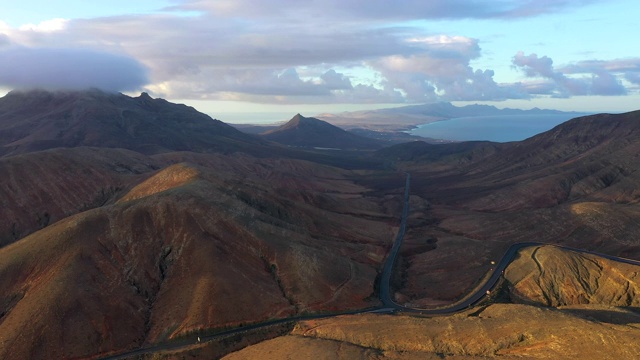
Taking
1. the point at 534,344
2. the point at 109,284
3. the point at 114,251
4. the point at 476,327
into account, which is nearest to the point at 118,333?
the point at 109,284

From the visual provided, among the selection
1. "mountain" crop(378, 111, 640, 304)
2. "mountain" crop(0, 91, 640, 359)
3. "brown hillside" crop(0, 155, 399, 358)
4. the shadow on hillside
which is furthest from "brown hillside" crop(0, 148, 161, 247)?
the shadow on hillside

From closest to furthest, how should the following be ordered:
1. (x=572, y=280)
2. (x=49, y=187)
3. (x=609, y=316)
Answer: (x=609, y=316) < (x=572, y=280) < (x=49, y=187)

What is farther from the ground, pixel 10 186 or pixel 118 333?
pixel 10 186

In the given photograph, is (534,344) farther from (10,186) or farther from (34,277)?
(10,186)

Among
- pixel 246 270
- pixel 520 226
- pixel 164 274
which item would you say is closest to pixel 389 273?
pixel 246 270

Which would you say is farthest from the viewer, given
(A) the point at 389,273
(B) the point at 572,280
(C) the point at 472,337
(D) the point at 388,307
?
(A) the point at 389,273

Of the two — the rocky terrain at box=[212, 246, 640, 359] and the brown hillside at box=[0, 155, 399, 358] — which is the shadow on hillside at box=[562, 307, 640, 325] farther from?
the brown hillside at box=[0, 155, 399, 358]

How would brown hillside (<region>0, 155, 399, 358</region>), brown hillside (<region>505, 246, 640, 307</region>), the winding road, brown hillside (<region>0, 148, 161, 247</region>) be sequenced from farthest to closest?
brown hillside (<region>0, 148, 161, 247</region>) < brown hillside (<region>505, 246, 640, 307</region>) < brown hillside (<region>0, 155, 399, 358</region>) < the winding road

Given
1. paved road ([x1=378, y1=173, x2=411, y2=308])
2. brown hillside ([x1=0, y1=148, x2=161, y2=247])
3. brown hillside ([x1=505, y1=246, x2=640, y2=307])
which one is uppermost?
brown hillside ([x1=0, y1=148, x2=161, y2=247])

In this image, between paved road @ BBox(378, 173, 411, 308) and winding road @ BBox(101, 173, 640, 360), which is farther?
paved road @ BBox(378, 173, 411, 308)

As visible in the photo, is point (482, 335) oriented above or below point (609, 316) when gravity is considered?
above

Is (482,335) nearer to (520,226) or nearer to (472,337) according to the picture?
(472,337)
